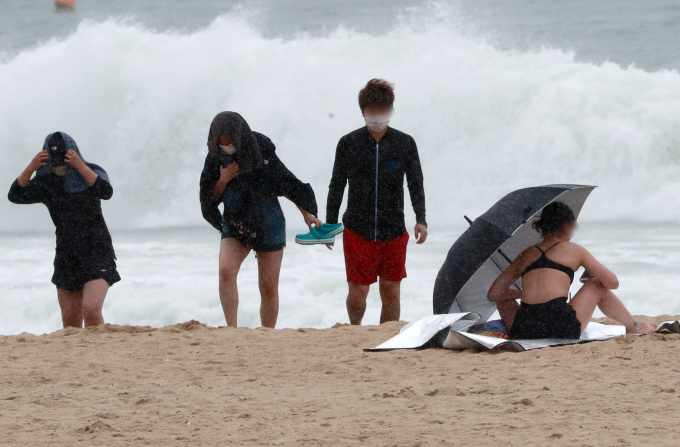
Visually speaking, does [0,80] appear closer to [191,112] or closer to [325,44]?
[191,112]

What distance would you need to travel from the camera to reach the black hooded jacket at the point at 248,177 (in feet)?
16.6

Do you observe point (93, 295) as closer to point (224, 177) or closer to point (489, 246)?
point (224, 177)

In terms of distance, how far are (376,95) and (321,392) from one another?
7.36ft

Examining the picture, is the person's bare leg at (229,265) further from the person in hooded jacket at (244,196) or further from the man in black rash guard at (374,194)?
the man in black rash guard at (374,194)

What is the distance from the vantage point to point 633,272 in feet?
30.2

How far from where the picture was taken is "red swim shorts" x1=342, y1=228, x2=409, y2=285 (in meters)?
5.32

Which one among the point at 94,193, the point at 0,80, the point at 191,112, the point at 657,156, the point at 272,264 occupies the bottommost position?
the point at 272,264

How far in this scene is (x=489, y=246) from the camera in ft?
15.3

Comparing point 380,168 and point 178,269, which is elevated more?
point 380,168

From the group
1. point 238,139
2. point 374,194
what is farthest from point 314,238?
point 238,139

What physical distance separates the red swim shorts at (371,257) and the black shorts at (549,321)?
1014 millimetres

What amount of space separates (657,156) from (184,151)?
A: 975 cm

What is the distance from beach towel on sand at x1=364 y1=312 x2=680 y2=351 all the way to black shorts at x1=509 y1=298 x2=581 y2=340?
50mm

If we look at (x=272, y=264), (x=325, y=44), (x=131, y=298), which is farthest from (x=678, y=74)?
(x=272, y=264)
